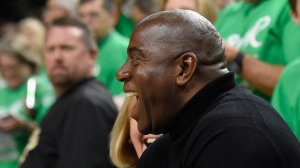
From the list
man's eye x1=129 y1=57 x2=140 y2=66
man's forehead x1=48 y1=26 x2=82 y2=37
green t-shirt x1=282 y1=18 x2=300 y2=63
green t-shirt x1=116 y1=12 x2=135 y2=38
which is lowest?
green t-shirt x1=116 y1=12 x2=135 y2=38

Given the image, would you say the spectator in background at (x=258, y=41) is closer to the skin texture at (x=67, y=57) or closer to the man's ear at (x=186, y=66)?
the skin texture at (x=67, y=57)

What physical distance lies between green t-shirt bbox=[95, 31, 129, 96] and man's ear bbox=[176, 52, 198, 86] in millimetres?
2699

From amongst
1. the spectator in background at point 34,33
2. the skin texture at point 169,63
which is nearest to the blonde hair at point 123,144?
the skin texture at point 169,63

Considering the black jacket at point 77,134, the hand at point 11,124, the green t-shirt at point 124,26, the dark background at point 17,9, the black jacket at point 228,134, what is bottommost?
the dark background at point 17,9

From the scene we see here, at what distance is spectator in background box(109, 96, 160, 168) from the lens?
279cm

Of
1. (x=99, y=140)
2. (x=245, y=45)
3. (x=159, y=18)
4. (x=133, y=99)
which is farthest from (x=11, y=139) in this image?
(x=159, y=18)

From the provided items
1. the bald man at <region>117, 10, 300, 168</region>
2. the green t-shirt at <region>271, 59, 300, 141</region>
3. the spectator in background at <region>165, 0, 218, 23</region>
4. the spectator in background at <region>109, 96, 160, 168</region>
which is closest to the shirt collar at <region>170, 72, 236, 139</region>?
the bald man at <region>117, 10, 300, 168</region>

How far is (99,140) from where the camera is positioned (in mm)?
3664

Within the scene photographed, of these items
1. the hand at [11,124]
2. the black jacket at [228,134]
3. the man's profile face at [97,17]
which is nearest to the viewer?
the black jacket at [228,134]

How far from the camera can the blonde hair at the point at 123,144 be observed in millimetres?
2783

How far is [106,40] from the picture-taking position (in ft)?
16.4

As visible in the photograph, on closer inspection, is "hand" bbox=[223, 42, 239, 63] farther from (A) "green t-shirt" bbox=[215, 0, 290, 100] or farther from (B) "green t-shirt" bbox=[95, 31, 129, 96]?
(B) "green t-shirt" bbox=[95, 31, 129, 96]

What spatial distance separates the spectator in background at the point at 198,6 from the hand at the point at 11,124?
3.92 feet

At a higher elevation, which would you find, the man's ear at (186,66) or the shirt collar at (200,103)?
the man's ear at (186,66)
